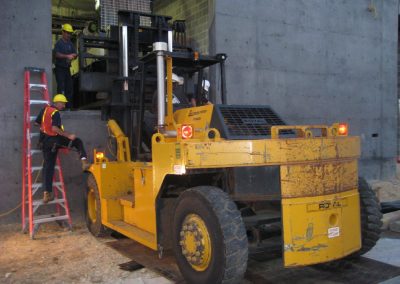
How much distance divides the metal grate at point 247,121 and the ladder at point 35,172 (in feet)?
11.1

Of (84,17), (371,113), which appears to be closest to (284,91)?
(371,113)

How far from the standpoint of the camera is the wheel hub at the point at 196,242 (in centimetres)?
419

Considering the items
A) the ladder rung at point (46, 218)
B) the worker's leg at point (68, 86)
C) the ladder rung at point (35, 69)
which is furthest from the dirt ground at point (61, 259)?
the worker's leg at point (68, 86)

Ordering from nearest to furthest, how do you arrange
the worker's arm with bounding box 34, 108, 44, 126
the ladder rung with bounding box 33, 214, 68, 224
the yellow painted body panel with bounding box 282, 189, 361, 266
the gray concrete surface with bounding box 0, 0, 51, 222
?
1. the yellow painted body panel with bounding box 282, 189, 361, 266
2. the ladder rung with bounding box 33, 214, 68, 224
3. the worker's arm with bounding box 34, 108, 44, 126
4. the gray concrete surface with bounding box 0, 0, 51, 222

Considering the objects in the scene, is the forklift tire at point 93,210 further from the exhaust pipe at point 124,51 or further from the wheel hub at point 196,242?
the wheel hub at point 196,242

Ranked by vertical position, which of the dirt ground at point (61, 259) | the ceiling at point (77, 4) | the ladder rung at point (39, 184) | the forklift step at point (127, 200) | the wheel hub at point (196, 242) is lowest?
the dirt ground at point (61, 259)

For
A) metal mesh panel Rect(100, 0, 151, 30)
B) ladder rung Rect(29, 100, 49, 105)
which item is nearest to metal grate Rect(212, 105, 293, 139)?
ladder rung Rect(29, 100, 49, 105)

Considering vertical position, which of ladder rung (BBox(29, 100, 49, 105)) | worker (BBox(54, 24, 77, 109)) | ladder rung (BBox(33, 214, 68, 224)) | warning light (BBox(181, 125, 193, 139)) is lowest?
ladder rung (BBox(33, 214, 68, 224))

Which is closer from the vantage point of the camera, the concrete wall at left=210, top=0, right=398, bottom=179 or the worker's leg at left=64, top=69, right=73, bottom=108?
the worker's leg at left=64, top=69, right=73, bottom=108

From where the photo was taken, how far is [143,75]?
5.83 meters

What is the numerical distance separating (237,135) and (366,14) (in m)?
8.64

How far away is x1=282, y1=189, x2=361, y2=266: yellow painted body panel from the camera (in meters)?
4.09

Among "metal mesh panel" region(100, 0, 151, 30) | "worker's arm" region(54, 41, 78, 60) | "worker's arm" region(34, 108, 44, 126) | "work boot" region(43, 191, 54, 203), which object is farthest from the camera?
"metal mesh panel" region(100, 0, 151, 30)

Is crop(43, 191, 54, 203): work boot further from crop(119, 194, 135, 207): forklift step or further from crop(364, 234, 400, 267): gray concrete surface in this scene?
crop(364, 234, 400, 267): gray concrete surface
